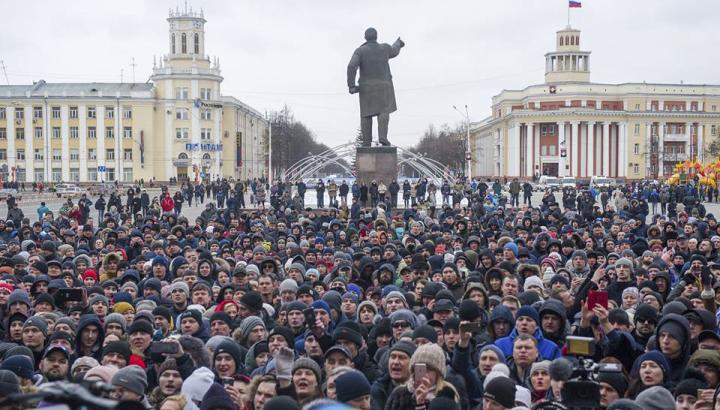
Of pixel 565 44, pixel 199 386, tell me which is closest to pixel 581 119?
pixel 565 44

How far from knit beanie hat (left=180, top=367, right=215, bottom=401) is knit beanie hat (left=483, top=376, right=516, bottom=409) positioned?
1.84m

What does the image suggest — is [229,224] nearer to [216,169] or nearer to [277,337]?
[277,337]

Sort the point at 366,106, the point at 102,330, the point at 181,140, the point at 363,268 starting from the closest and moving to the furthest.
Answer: the point at 102,330 → the point at 363,268 → the point at 366,106 → the point at 181,140

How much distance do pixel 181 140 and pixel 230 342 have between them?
88386 mm

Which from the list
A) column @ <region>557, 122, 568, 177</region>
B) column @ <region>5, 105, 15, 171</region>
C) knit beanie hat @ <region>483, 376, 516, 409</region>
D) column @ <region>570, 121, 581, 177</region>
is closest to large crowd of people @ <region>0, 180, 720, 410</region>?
knit beanie hat @ <region>483, 376, 516, 409</region>

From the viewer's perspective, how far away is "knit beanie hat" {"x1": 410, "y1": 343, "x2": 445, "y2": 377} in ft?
17.9

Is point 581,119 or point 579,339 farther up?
point 581,119

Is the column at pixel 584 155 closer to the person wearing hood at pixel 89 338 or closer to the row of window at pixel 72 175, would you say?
the row of window at pixel 72 175

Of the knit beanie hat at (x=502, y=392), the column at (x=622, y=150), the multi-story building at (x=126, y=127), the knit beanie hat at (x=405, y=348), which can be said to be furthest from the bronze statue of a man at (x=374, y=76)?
the column at (x=622, y=150)

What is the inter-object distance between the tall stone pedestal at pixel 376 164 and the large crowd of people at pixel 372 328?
12.5 m

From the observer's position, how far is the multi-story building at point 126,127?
92500mm

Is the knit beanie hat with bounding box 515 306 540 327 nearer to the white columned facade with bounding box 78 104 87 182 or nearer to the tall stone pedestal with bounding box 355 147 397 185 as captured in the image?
the tall stone pedestal with bounding box 355 147 397 185

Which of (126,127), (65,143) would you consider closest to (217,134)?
(126,127)

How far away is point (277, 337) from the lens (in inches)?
283
